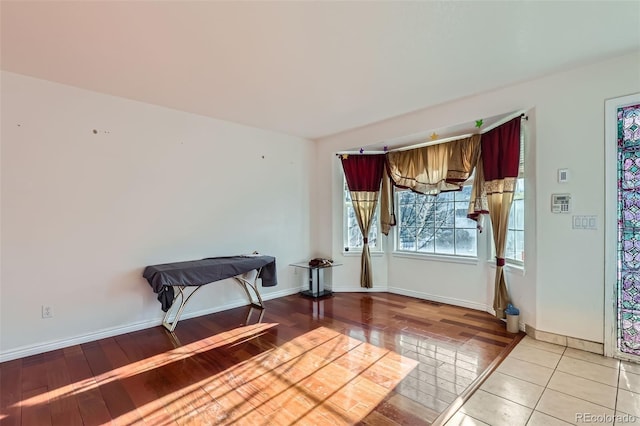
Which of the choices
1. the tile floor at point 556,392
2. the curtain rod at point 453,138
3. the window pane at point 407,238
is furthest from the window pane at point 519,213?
the window pane at point 407,238

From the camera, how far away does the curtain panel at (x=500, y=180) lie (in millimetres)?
3270

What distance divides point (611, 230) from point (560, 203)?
431 mm

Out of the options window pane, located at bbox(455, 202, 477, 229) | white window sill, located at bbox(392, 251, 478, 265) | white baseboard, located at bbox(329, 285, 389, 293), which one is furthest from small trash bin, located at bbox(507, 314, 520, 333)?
white baseboard, located at bbox(329, 285, 389, 293)

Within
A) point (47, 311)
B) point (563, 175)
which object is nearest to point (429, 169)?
point (563, 175)

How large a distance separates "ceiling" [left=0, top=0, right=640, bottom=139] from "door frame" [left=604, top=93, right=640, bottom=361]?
0.59m

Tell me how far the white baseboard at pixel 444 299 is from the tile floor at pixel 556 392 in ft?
3.86

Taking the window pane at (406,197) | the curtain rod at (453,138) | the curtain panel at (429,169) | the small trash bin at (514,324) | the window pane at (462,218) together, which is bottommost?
the small trash bin at (514,324)

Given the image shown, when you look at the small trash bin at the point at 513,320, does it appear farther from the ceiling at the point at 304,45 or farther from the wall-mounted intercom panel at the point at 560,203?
the ceiling at the point at 304,45

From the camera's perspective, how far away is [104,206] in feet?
10.7

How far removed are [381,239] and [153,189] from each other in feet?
11.1

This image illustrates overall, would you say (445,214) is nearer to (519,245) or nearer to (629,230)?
(519,245)

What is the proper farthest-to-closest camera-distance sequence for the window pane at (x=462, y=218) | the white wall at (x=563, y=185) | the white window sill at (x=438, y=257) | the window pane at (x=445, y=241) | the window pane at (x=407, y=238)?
1. the window pane at (x=407, y=238)
2. the window pane at (x=445, y=241)
3. the window pane at (x=462, y=218)
4. the white window sill at (x=438, y=257)
5. the white wall at (x=563, y=185)

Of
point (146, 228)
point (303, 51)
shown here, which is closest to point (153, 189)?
point (146, 228)

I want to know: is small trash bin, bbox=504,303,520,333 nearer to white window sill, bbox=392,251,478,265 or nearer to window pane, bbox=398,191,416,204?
white window sill, bbox=392,251,478,265
